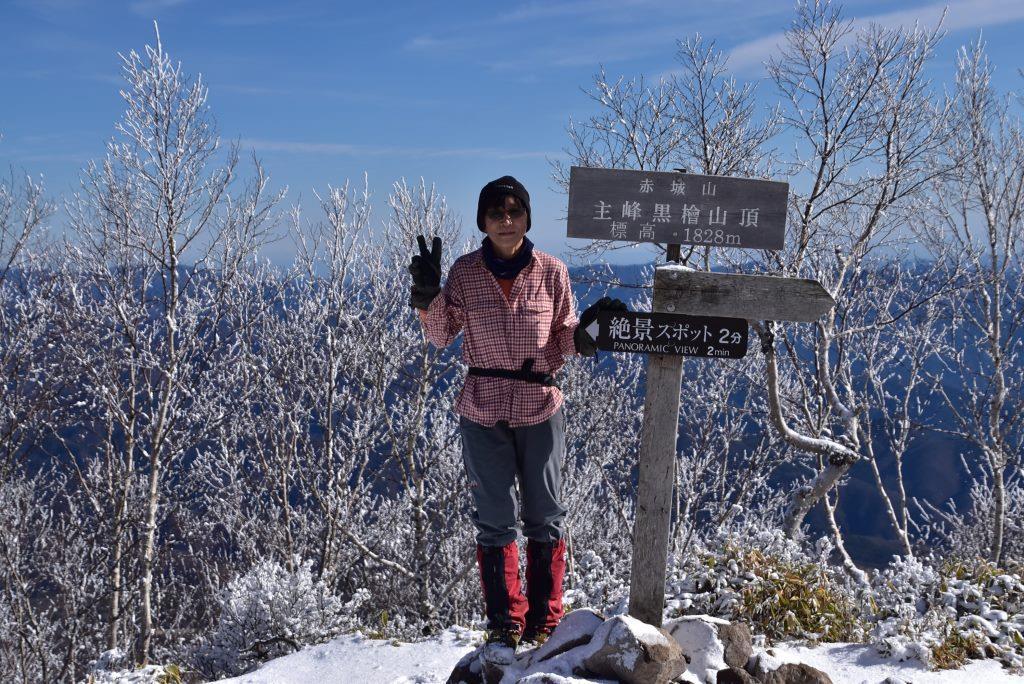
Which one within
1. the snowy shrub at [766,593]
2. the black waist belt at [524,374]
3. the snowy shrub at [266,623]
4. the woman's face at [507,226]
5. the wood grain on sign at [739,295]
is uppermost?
the woman's face at [507,226]

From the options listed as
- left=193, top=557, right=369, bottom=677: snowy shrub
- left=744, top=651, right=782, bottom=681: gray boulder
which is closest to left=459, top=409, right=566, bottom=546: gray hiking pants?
left=744, top=651, right=782, bottom=681: gray boulder

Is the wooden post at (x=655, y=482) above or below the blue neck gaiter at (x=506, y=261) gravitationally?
below

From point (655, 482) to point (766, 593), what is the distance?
4.58 feet

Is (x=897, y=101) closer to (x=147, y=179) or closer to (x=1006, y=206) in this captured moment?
(x=1006, y=206)

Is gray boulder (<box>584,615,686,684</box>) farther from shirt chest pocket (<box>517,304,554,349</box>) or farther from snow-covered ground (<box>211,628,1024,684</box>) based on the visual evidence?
shirt chest pocket (<box>517,304,554,349</box>)

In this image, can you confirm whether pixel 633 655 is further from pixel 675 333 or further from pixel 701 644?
pixel 675 333

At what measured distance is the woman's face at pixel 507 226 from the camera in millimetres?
2850

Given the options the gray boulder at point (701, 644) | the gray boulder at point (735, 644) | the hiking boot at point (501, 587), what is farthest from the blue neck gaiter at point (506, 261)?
the gray boulder at point (735, 644)

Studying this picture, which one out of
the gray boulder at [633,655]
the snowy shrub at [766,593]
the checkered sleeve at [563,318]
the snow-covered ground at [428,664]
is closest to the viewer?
the gray boulder at [633,655]

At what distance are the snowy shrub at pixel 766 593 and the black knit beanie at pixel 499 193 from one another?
7.96 ft

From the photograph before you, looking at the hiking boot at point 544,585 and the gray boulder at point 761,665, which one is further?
the hiking boot at point 544,585

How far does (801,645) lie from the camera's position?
11.8ft

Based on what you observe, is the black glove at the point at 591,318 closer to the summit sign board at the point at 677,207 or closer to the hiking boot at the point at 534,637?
the summit sign board at the point at 677,207

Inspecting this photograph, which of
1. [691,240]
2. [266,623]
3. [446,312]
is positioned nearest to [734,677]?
[691,240]
